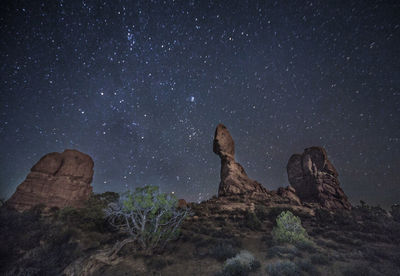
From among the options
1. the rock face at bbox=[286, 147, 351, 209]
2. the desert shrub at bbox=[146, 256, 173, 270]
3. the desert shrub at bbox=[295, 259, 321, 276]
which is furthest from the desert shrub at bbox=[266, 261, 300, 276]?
the rock face at bbox=[286, 147, 351, 209]

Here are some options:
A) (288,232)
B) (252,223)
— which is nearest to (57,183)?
(252,223)

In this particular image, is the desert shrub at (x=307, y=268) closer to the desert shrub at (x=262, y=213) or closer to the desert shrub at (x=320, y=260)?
the desert shrub at (x=320, y=260)

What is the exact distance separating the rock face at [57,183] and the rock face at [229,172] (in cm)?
2732

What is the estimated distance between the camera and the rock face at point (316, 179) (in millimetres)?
29050

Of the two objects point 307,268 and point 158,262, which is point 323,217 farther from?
point 158,262

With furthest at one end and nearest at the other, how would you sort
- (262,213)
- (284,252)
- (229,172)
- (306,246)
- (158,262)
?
1. (229,172)
2. (262,213)
3. (306,246)
4. (284,252)
5. (158,262)

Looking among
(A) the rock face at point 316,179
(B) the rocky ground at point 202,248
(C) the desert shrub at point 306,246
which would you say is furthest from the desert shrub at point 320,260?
(A) the rock face at point 316,179

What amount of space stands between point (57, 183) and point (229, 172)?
3241 centimetres

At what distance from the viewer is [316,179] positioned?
30.9m

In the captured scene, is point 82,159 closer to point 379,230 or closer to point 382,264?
point 382,264

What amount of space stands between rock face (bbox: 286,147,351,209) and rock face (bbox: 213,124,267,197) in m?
8.94

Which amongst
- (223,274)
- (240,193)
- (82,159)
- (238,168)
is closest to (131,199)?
(223,274)

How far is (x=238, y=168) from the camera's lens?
33.5 meters

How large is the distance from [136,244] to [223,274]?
26.8ft
